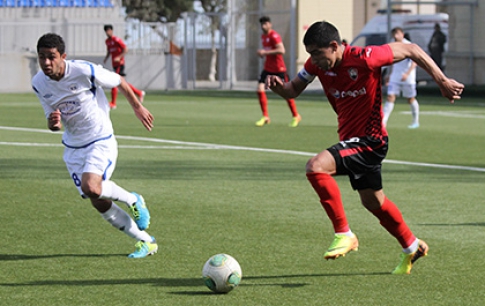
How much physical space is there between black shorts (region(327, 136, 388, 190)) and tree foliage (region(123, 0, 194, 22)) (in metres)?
66.9

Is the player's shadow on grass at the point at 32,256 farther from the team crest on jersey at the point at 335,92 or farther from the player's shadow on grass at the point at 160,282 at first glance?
the team crest on jersey at the point at 335,92

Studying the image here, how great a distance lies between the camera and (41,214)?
382 inches

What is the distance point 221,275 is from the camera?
650cm

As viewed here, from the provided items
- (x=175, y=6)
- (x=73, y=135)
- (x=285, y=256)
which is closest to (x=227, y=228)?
(x=285, y=256)

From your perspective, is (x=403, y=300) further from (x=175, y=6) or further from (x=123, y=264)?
(x=175, y=6)

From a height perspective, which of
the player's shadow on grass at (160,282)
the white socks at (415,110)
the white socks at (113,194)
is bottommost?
the white socks at (415,110)

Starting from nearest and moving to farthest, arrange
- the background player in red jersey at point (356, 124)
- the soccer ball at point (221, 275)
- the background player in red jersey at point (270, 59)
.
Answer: the soccer ball at point (221, 275) → the background player in red jersey at point (356, 124) → the background player in red jersey at point (270, 59)

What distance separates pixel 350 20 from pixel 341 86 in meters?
39.8

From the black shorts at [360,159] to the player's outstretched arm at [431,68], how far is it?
1.97 feet

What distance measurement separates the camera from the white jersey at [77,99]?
782cm

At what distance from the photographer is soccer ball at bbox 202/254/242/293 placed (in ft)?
21.3

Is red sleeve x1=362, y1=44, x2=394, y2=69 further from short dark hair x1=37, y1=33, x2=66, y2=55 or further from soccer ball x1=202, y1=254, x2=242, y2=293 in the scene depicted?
short dark hair x1=37, y1=33, x2=66, y2=55

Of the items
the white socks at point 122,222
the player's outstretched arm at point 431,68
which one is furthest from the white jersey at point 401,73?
the player's outstretched arm at point 431,68

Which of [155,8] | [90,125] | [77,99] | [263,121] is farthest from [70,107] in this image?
[155,8]
